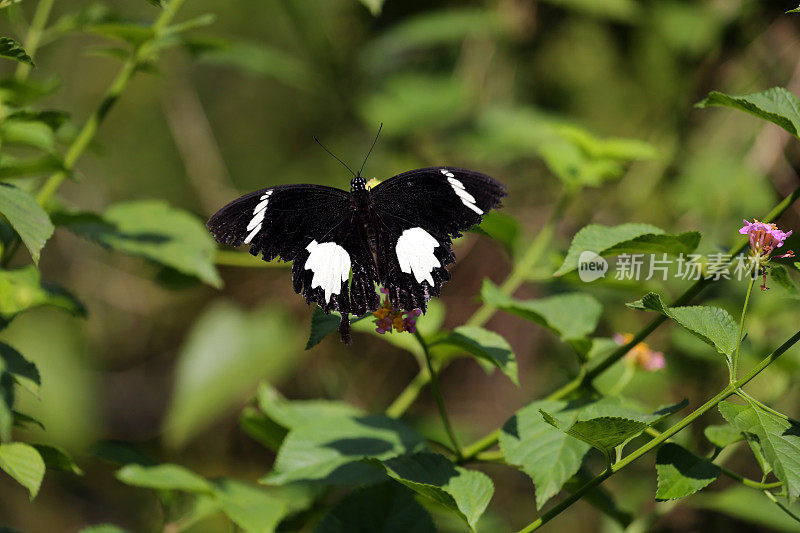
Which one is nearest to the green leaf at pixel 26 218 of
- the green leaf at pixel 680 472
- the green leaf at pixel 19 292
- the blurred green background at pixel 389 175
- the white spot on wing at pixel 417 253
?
the green leaf at pixel 19 292

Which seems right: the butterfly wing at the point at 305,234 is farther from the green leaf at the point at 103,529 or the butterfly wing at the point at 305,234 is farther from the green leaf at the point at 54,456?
the green leaf at the point at 103,529

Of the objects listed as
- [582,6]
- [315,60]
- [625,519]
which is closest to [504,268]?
[582,6]

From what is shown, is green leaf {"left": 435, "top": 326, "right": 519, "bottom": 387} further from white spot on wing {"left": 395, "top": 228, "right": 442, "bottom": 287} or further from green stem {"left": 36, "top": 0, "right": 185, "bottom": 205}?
green stem {"left": 36, "top": 0, "right": 185, "bottom": 205}

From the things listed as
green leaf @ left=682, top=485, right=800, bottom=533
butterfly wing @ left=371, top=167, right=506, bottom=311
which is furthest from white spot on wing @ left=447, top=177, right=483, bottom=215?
green leaf @ left=682, top=485, right=800, bottom=533

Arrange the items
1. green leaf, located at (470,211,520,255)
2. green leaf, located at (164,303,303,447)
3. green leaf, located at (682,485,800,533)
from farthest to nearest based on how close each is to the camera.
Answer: green leaf, located at (164,303,303,447) < green leaf, located at (682,485,800,533) < green leaf, located at (470,211,520,255)

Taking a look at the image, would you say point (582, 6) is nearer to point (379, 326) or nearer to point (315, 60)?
point (315, 60)

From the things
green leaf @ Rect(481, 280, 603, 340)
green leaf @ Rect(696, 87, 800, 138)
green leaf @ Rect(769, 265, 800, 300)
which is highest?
green leaf @ Rect(696, 87, 800, 138)
